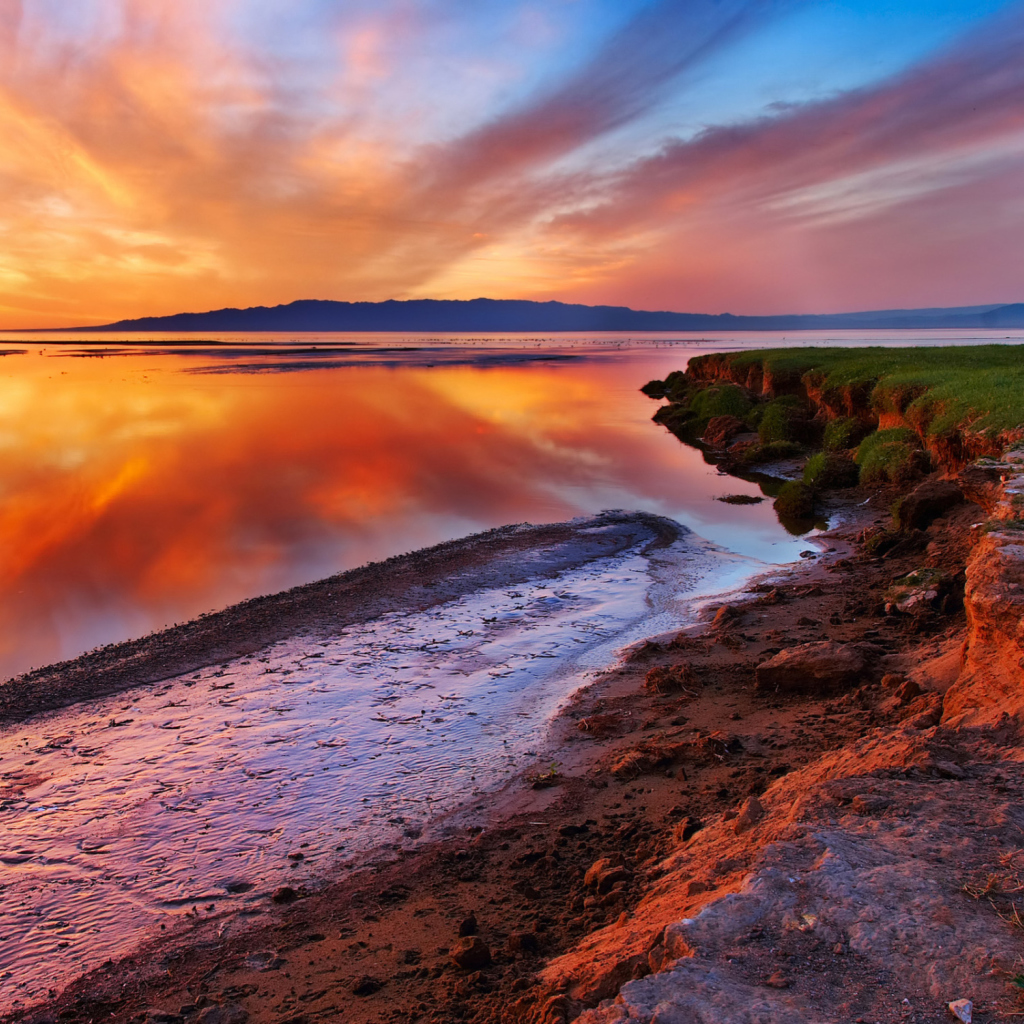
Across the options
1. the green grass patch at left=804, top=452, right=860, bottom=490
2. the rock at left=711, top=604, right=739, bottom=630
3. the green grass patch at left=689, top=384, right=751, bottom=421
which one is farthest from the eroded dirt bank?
the green grass patch at left=689, top=384, right=751, bottom=421

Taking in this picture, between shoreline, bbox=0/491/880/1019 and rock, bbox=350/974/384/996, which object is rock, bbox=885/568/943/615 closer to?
shoreline, bbox=0/491/880/1019

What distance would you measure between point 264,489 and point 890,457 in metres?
17.1

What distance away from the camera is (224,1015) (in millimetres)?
4238

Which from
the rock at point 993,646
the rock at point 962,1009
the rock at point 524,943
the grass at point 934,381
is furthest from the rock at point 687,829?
the grass at point 934,381

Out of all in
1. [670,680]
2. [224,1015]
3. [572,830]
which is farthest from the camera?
[670,680]

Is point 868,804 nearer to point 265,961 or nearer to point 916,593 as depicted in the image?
point 265,961

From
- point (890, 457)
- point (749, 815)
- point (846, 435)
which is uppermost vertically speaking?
point (846, 435)

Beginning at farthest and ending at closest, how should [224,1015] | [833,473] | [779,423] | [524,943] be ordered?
[779,423], [833,473], [524,943], [224,1015]

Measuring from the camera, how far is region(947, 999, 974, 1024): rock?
286 cm

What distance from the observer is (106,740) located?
774 cm

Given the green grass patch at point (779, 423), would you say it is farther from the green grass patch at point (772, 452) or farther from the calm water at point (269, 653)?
the calm water at point (269, 653)

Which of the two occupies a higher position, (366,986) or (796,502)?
(796,502)

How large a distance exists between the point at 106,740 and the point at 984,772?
8.15 metres

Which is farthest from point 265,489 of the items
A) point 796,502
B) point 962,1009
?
point 962,1009
